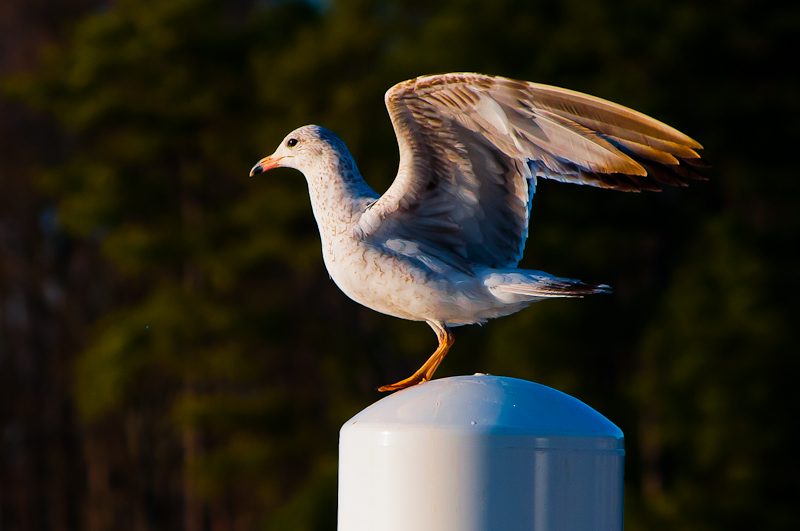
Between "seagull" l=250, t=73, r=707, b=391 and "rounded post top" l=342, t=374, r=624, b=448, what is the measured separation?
38 cm

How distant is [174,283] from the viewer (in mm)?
10898

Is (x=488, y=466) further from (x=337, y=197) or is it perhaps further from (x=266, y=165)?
(x=266, y=165)

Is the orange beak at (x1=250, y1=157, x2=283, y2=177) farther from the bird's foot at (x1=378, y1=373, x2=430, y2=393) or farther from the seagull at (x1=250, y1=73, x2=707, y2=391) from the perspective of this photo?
the bird's foot at (x1=378, y1=373, x2=430, y2=393)

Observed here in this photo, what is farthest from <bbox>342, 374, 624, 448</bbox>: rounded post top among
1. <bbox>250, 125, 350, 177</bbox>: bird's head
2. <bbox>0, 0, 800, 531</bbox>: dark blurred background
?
<bbox>0, 0, 800, 531</bbox>: dark blurred background

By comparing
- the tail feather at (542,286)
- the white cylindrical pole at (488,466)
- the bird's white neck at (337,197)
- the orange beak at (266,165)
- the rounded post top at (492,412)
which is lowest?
the white cylindrical pole at (488,466)

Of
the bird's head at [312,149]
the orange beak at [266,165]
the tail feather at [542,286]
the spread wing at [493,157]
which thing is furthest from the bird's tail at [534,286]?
the orange beak at [266,165]

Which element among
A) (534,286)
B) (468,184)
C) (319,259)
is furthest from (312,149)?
(319,259)

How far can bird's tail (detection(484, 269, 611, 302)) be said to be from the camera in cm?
212

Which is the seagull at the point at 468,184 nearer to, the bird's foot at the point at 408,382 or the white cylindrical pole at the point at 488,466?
the bird's foot at the point at 408,382

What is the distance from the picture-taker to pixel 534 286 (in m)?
2.19

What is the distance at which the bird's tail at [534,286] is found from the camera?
212 cm

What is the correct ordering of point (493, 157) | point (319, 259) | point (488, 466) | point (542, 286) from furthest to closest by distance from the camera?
point (319, 259), point (493, 157), point (542, 286), point (488, 466)

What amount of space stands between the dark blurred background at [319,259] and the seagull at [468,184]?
5686mm

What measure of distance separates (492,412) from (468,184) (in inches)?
35.1
